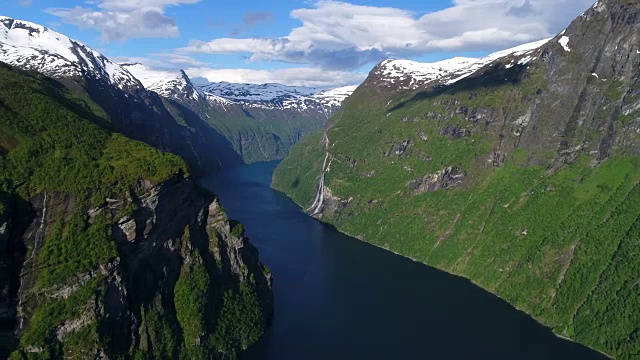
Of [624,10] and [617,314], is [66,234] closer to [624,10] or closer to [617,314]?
[617,314]

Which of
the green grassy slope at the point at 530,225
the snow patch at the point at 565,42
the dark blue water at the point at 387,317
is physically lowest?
the dark blue water at the point at 387,317

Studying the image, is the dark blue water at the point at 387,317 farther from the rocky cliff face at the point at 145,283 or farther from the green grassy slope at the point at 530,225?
the rocky cliff face at the point at 145,283

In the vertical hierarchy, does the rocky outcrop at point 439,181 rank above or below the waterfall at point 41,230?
below

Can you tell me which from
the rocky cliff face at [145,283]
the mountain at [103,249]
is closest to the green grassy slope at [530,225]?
the rocky cliff face at [145,283]

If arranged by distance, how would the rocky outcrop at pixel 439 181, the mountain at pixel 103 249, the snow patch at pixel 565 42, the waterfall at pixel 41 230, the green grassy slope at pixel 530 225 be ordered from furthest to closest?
the rocky outcrop at pixel 439 181 < the snow patch at pixel 565 42 < the green grassy slope at pixel 530 225 < the waterfall at pixel 41 230 < the mountain at pixel 103 249

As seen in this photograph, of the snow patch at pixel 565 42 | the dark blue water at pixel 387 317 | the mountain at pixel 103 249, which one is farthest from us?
the snow patch at pixel 565 42
